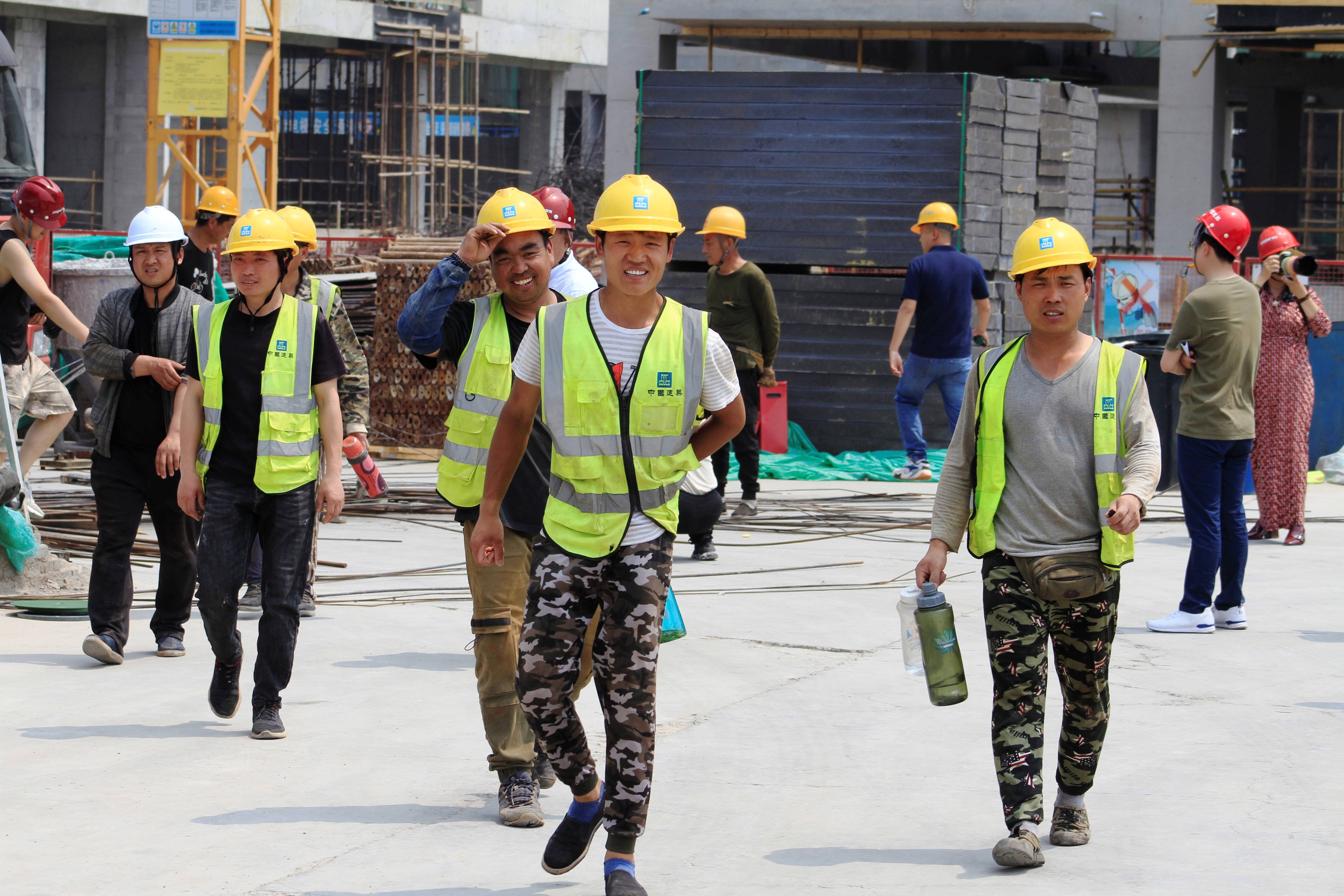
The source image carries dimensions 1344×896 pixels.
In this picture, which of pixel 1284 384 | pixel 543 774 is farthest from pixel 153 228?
pixel 1284 384

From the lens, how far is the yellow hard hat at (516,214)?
16.9 feet

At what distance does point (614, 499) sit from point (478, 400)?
43.2 inches

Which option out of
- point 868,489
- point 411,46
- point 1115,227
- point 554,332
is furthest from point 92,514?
point 411,46

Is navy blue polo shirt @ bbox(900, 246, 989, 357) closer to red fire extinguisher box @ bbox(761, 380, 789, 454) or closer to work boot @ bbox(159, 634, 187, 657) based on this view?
red fire extinguisher box @ bbox(761, 380, 789, 454)

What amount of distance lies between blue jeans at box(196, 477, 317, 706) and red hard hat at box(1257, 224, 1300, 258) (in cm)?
643

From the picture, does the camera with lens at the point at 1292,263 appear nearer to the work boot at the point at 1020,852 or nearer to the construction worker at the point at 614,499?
the work boot at the point at 1020,852

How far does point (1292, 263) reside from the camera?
1006cm

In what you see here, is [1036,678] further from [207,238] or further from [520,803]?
[207,238]

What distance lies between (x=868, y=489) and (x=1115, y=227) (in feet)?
83.2

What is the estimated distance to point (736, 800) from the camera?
5.37 meters

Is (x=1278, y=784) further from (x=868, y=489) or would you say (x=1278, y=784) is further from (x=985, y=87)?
(x=985, y=87)

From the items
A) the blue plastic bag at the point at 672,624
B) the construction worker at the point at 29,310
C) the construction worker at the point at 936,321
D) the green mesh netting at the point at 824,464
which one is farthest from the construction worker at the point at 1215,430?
the green mesh netting at the point at 824,464

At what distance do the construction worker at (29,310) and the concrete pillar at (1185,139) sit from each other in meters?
17.5

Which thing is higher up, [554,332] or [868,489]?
[554,332]
